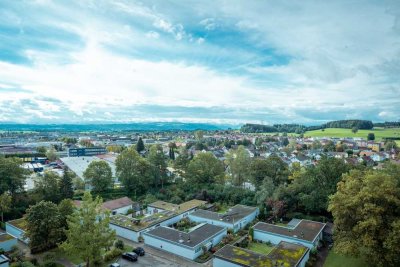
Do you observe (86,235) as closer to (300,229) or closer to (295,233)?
(295,233)

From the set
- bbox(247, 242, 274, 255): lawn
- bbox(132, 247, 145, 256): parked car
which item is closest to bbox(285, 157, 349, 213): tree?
bbox(247, 242, 274, 255): lawn

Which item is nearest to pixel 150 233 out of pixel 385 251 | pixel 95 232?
pixel 95 232

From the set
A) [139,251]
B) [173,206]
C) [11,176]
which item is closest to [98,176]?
[11,176]

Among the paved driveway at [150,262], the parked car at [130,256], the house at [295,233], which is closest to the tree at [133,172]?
the parked car at [130,256]

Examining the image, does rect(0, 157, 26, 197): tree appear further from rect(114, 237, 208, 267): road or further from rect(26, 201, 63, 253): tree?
rect(114, 237, 208, 267): road

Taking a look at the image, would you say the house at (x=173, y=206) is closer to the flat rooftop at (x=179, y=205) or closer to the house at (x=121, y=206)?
the flat rooftop at (x=179, y=205)
